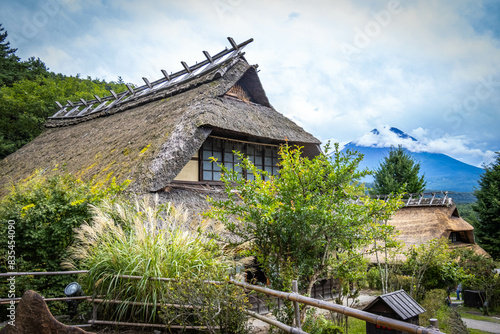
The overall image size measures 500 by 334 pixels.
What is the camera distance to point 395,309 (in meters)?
3.44

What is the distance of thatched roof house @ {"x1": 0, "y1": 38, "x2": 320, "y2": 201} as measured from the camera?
6.17m

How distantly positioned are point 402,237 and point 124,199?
1188cm

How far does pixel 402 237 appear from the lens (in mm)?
13250

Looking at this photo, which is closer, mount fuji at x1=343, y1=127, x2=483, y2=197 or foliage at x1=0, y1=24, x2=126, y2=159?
foliage at x1=0, y1=24, x2=126, y2=159

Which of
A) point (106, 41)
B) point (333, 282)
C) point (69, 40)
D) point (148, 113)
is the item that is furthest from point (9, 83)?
point (333, 282)

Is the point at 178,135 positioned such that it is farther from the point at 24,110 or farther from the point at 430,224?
the point at 24,110

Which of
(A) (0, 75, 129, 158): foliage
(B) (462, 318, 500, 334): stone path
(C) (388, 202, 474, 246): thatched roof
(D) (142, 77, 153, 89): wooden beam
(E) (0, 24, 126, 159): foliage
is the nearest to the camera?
(B) (462, 318, 500, 334): stone path

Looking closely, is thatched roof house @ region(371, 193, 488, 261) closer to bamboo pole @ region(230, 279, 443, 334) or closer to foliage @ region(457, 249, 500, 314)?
foliage @ region(457, 249, 500, 314)

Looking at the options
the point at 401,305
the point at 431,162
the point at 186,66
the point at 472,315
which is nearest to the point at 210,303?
the point at 401,305

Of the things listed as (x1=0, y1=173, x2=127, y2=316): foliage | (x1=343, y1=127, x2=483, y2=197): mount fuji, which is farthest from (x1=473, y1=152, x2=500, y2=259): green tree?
(x1=343, y1=127, x2=483, y2=197): mount fuji

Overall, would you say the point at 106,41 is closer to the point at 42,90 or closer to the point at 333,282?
the point at 42,90

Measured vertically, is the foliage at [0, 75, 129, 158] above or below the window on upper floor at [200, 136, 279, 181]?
above

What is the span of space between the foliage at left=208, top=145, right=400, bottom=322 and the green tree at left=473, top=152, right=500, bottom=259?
507 inches

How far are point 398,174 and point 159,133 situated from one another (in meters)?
17.8
